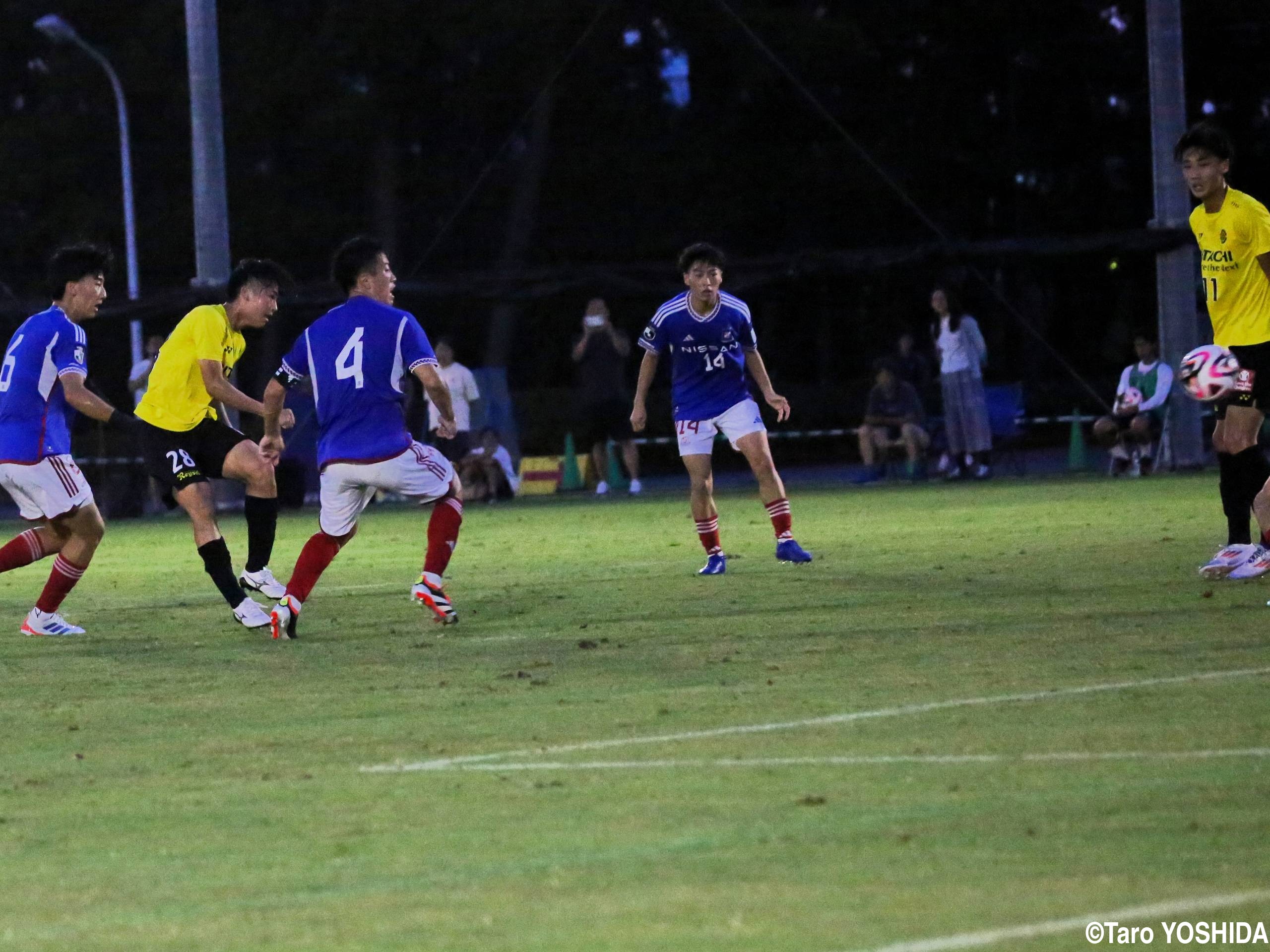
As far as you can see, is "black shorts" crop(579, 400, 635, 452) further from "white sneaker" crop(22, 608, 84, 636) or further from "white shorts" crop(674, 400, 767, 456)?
"white sneaker" crop(22, 608, 84, 636)

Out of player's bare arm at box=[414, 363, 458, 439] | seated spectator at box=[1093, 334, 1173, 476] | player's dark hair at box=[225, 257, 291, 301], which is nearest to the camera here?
player's bare arm at box=[414, 363, 458, 439]

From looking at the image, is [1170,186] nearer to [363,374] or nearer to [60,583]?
[363,374]

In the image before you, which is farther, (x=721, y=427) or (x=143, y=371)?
(x=143, y=371)

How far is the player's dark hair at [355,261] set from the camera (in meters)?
11.3

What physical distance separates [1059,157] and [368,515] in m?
22.4

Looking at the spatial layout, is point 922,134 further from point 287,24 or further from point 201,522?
point 201,522

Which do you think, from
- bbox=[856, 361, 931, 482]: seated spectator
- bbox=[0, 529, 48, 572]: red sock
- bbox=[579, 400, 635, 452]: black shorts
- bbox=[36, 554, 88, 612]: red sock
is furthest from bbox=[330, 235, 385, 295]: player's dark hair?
bbox=[856, 361, 931, 482]: seated spectator

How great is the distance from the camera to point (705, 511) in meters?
14.5

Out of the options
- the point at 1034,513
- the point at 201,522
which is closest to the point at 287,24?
the point at 1034,513

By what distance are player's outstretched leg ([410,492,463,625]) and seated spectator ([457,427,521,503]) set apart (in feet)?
46.0

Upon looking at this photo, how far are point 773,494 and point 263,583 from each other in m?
3.54

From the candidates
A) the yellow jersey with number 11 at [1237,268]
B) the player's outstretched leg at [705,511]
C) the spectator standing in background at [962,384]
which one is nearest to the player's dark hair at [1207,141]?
the yellow jersey with number 11 at [1237,268]

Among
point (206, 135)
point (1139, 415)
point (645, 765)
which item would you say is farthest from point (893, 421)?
point (645, 765)

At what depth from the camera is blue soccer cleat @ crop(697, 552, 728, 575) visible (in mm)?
14133
